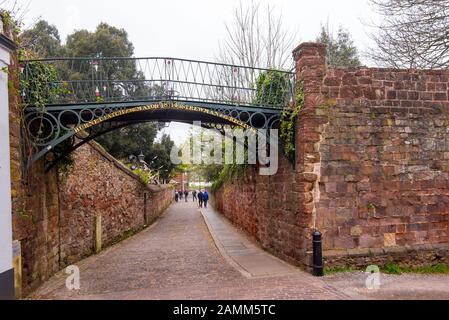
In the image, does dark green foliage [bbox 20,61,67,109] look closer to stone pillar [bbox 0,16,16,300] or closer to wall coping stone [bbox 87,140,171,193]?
stone pillar [bbox 0,16,16,300]

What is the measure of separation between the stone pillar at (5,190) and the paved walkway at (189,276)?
4.26 ft

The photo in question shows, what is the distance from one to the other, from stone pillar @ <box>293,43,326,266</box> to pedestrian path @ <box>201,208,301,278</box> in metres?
0.82

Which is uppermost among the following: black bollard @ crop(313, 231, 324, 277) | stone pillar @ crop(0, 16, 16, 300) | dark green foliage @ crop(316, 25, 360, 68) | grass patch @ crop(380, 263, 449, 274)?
dark green foliage @ crop(316, 25, 360, 68)

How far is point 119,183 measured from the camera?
47.7 feet

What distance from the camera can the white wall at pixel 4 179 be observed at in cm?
552

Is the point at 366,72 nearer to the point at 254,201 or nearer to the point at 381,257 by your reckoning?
the point at 381,257

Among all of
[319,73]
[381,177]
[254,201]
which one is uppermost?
[319,73]

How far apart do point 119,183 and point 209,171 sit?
12.2 meters

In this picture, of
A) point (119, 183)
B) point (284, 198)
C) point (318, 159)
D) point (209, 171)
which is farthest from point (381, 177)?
point (209, 171)

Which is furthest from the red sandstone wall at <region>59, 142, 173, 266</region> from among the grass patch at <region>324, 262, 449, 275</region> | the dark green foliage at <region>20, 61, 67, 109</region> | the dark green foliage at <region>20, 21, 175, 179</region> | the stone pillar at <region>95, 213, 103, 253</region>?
the dark green foliage at <region>20, 21, 175, 179</region>

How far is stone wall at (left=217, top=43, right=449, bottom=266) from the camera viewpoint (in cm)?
798

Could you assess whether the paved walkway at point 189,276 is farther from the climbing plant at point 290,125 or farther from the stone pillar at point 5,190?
the climbing plant at point 290,125
